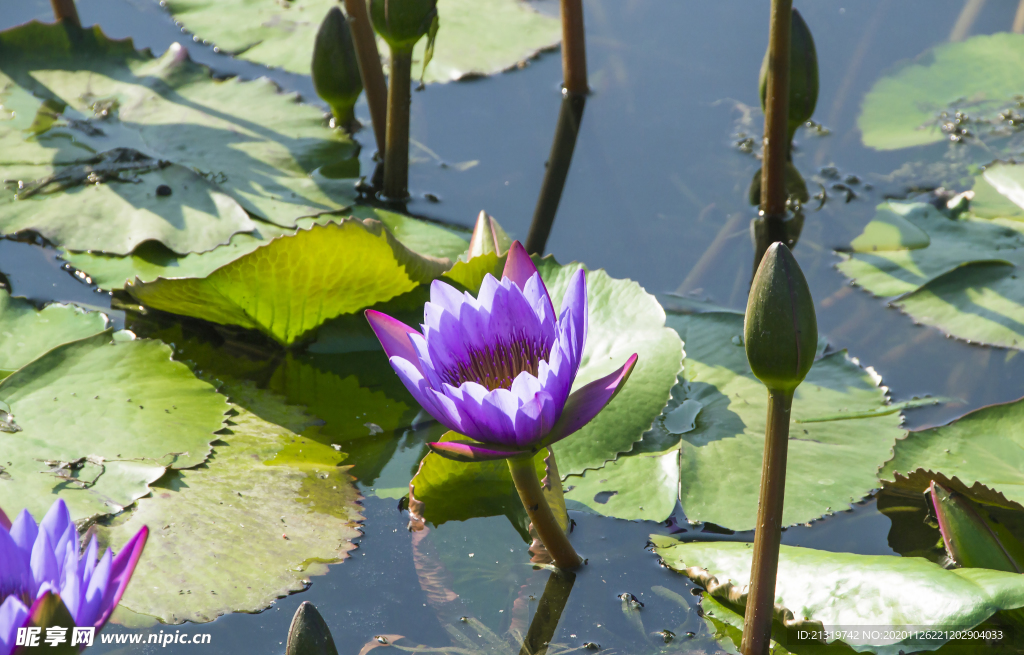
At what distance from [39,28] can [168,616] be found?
7.45 feet

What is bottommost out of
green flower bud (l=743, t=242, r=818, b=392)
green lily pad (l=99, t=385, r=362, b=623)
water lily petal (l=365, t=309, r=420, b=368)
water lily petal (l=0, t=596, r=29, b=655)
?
green lily pad (l=99, t=385, r=362, b=623)

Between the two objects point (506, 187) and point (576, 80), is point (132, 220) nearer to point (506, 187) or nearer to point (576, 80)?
point (506, 187)

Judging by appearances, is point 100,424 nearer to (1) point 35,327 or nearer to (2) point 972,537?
(1) point 35,327

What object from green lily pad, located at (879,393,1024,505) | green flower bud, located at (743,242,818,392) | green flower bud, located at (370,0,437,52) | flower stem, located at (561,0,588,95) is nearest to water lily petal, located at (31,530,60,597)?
green flower bud, located at (743,242,818,392)

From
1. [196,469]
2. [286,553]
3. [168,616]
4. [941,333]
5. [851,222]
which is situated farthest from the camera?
[851,222]

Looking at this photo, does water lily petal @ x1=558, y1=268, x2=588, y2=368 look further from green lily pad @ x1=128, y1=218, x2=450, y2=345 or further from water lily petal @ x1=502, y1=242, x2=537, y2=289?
green lily pad @ x1=128, y1=218, x2=450, y2=345

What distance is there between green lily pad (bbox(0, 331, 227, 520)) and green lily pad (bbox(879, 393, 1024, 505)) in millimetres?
1488

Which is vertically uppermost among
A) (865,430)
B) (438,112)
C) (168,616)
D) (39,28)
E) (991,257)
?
(39,28)

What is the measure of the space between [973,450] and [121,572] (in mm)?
1629

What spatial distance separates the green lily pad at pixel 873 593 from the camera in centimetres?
122

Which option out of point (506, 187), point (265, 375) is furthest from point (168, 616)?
point (506, 187)

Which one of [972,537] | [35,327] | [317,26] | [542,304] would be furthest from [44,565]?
[317,26]

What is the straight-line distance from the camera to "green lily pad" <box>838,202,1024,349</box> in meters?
2.10

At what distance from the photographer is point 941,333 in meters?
2.12
